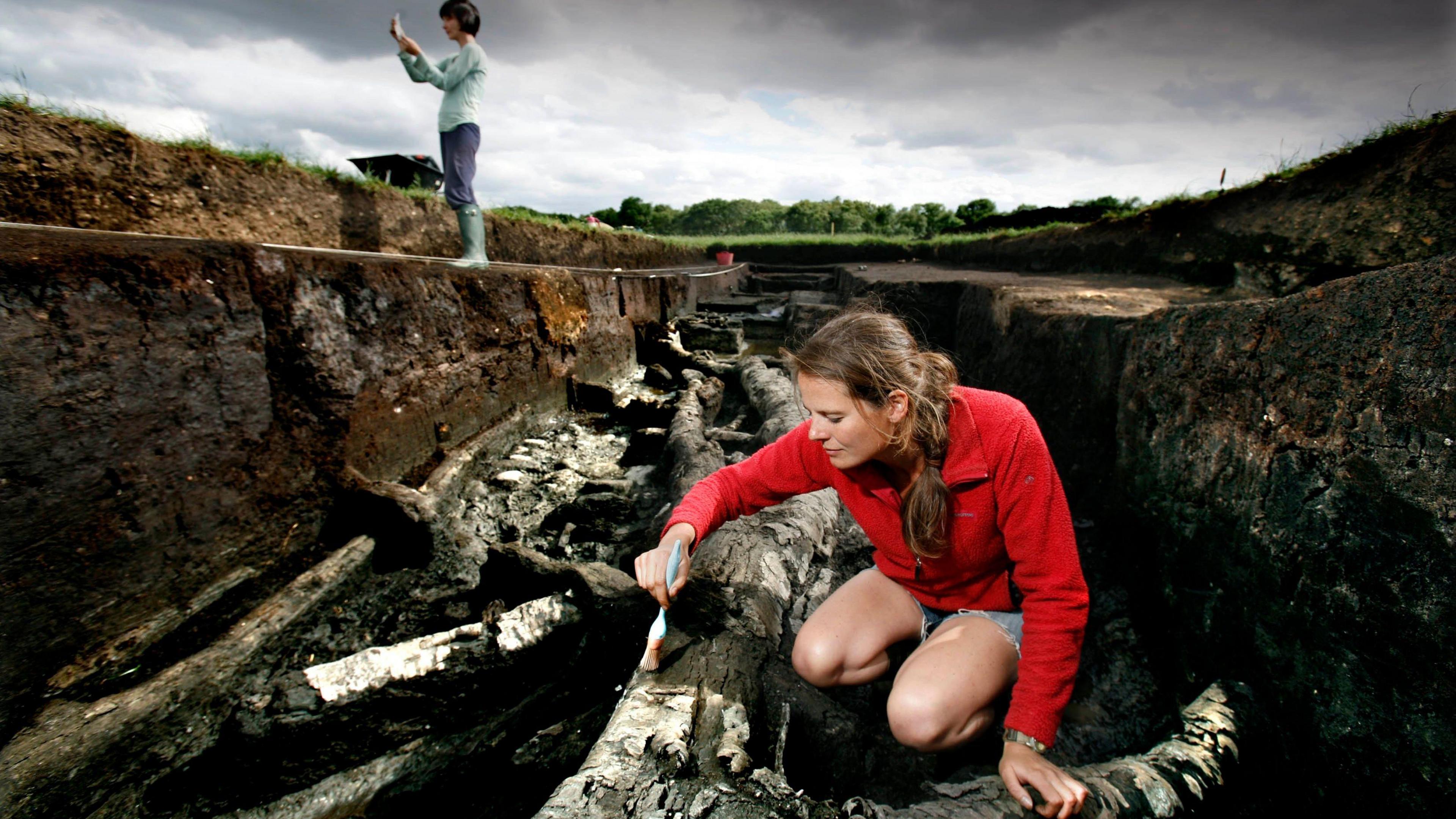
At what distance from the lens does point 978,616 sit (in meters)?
1.71

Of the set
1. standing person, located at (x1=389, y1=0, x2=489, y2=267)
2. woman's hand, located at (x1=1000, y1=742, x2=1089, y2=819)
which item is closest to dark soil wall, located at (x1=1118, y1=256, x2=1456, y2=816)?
woman's hand, located at (x1=1000, y1=742, x2=1089, y2=819)

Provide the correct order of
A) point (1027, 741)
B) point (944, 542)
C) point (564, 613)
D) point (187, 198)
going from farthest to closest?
1. point (187, 198)
2. point (564, 613)
3. point (944, 542)
4. point (1027, 741)

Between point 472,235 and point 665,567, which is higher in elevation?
point 472,235

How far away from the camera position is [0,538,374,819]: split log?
1389mm

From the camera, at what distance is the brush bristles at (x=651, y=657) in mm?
1535

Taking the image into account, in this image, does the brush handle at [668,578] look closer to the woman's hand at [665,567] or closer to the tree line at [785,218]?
the woman's hand at [665,567]

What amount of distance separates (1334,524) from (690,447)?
277 cm

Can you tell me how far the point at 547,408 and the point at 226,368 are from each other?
109 inches

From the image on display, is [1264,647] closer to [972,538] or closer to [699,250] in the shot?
[972,538]

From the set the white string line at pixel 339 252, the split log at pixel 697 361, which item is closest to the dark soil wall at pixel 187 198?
the white string line at pixel 339 252

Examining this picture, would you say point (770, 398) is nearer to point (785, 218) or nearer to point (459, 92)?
point (459, 92)

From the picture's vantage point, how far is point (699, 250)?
17.6 m

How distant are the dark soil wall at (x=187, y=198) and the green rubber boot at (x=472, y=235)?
2.18 ft

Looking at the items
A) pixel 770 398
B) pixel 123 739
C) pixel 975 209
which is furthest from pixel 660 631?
pixel 975 209
